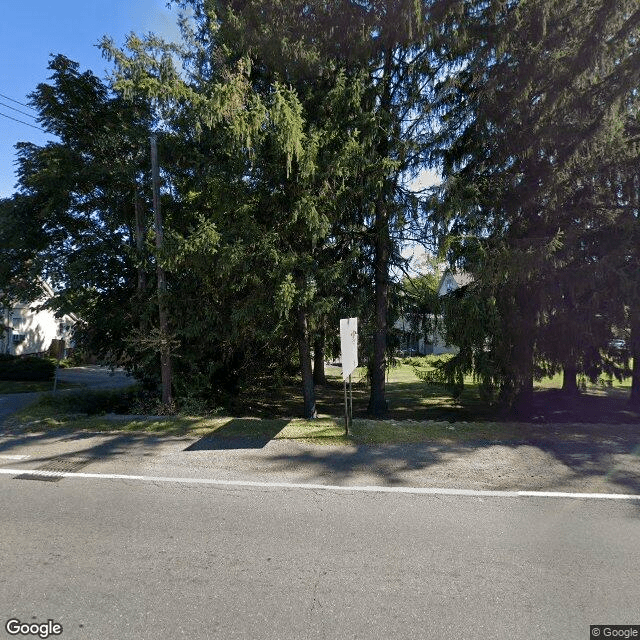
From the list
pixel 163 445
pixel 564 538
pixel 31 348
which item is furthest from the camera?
pixel 31 348

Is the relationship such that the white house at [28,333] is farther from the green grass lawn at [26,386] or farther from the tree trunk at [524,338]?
the tree trunk at [524,338]

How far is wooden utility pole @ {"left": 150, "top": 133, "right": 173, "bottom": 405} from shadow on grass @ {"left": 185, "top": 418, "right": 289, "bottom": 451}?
2727 mm

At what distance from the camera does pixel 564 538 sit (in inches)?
157

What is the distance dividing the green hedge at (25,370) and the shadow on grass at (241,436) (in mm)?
16006

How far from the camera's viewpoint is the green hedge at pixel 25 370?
20.3 m

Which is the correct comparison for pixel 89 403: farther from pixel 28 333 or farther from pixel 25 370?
pixel 28 333

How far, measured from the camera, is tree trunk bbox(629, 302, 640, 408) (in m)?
10.3

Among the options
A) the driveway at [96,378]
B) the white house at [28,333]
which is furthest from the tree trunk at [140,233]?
the white house at [28,333]

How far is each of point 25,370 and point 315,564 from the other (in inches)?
857

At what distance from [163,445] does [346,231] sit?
6883 mm

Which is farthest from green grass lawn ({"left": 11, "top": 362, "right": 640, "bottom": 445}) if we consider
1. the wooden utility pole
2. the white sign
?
the wooden utility pole

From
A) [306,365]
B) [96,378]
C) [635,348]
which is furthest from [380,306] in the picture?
[96,378]

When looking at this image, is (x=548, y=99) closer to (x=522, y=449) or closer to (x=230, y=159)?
(x=230, y=159)

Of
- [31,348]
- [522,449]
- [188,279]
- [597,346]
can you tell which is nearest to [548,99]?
[597,346]
